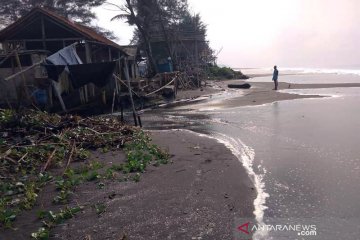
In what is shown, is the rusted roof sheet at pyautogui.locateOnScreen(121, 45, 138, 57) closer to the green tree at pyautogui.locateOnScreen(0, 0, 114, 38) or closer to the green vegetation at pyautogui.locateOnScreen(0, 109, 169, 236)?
the green tree at pyautogui.locateOnScreen(0, 0, 114, 38)

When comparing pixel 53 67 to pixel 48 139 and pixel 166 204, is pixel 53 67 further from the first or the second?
pixel 166 204

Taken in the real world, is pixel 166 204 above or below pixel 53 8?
below

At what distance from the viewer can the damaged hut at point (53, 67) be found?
14992mm

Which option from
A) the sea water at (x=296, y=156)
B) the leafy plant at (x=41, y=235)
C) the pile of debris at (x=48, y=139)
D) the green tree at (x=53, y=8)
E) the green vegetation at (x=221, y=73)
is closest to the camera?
the leafy plant at (x=41, y=235)

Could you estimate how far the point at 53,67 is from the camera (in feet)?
46.7

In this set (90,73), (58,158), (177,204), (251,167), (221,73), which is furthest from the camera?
(221,73)

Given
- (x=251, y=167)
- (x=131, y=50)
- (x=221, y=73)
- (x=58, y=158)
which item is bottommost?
(x=251, y=167)

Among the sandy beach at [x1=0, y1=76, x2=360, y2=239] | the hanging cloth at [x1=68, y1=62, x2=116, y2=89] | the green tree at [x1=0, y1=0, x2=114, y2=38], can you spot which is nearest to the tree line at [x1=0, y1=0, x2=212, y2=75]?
the green tree at [x1=0, y1=0, x2=114, y2=38]

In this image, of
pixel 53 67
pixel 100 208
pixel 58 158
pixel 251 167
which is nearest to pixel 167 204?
pixel 100 208

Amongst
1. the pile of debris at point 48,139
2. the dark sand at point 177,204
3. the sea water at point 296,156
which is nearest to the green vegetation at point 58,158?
the pile of debris at point 48,139

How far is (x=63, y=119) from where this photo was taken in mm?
11344

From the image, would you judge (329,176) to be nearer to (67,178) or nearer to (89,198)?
(89,198)

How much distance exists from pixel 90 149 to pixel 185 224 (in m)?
5.12

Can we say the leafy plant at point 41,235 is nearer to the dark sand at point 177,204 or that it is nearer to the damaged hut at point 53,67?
the dark sand at point 177,204
